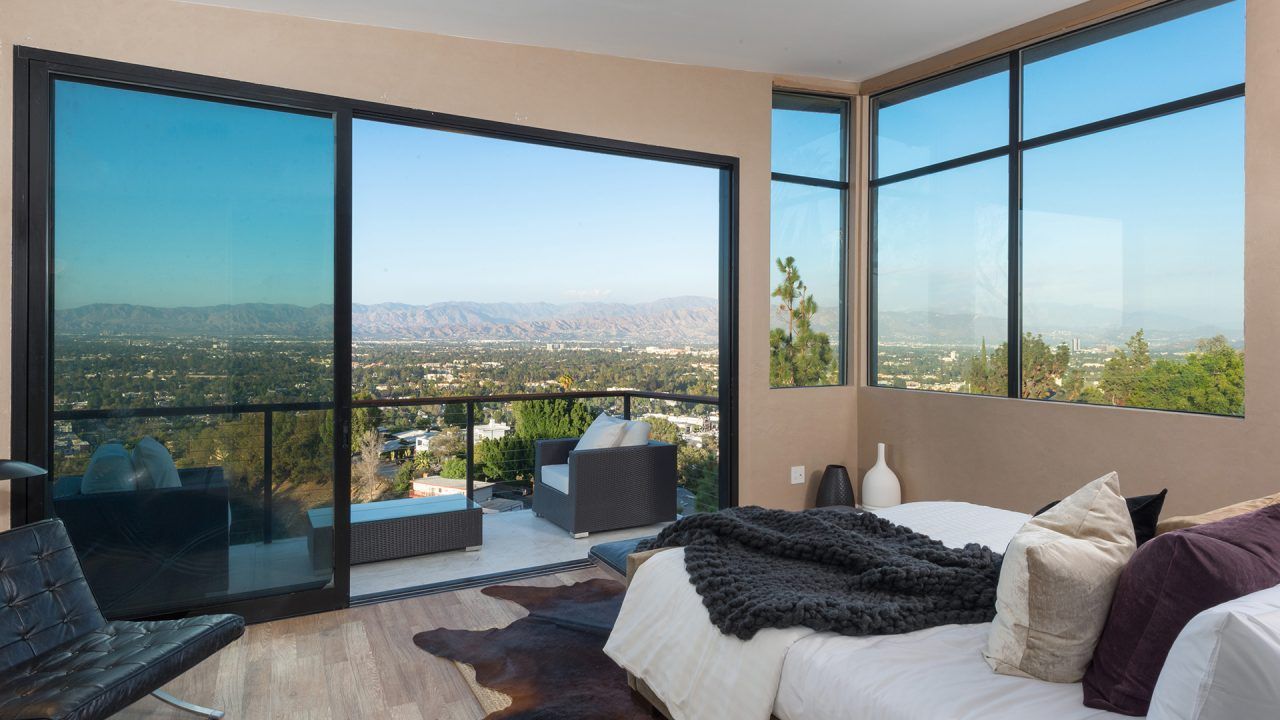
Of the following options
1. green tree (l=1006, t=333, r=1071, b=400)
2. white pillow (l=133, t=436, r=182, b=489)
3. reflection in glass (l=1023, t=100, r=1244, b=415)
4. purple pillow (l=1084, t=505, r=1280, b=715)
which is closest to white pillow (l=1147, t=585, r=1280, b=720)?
purple pillow (l=1084, t=505, r=1280, b=715)

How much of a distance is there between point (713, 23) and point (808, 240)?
A: 5.45ft

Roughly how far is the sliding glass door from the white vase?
3.15m

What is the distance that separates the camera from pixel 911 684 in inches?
61.4

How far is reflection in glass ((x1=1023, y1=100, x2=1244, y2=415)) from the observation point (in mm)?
3258

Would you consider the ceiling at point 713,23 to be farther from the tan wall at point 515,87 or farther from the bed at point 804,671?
the bed at point 804,671

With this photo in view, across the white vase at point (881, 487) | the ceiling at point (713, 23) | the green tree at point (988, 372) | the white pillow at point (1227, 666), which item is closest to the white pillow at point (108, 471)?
the ceiling at point (713, 23)

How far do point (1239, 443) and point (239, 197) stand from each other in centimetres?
443

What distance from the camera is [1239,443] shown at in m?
3.12

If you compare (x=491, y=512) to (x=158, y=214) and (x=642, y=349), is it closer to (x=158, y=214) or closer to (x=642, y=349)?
(x=642, y=349)

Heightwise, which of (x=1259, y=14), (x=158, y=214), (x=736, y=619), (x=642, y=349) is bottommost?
(x=736, y=619)

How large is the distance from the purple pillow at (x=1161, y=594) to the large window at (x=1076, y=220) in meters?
2.28

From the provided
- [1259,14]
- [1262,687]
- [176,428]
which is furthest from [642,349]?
[1262,687]

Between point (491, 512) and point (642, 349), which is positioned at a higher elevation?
point (642, 349)

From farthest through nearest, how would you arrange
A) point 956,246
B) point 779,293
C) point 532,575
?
point 779,293, point 956,246, point 532,575
